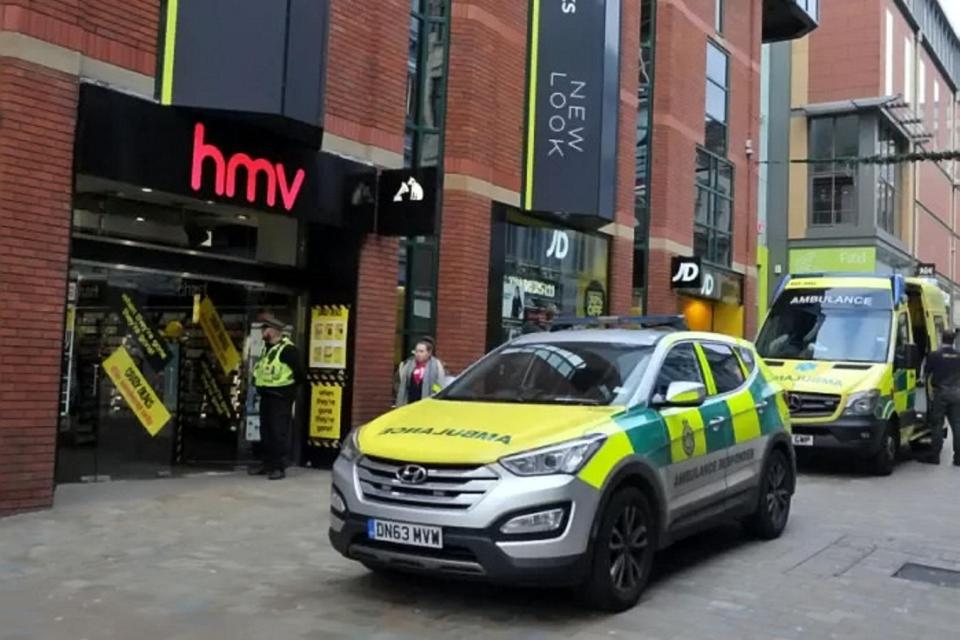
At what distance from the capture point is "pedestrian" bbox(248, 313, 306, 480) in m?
10.7

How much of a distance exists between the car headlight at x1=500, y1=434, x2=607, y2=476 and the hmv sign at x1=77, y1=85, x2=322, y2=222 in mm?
5175

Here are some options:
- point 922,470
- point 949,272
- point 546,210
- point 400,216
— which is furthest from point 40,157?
point 949,272

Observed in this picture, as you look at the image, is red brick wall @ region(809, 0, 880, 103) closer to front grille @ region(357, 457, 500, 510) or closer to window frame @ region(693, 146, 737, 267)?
window frame @ region(693, 146, 737, 267)

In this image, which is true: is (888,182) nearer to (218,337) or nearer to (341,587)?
(218,337)

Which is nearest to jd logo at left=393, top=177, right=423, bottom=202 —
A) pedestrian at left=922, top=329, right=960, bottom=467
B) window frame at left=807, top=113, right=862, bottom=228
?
pedestrian at left=922, top=329, right=960, bottom=467

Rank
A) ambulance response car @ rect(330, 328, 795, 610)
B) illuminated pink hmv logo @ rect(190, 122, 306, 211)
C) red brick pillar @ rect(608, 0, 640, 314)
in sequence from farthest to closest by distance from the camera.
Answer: red brick pillar @ rect(608, 0, 640, 314)
illuminated pink hmv logo @ rect(190, 122, 306, 211)
ambulance response car @ rect(330, 328, 795, 610)

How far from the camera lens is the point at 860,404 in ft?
39.8

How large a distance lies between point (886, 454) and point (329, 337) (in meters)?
7.43

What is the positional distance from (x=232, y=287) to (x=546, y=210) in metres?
5.22

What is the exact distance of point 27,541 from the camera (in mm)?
7176

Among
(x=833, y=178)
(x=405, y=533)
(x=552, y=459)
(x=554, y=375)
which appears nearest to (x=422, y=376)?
(x=554, y=375)

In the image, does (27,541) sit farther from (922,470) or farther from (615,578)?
(922,470)

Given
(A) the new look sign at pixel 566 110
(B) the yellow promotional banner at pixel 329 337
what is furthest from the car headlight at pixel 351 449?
(A) the new look sign at pixel 566 110

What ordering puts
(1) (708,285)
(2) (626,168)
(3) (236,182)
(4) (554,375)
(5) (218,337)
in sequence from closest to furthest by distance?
(4) (554,375), (3) (236,182), (5) (218,337), (2) (626,168), (1) (708,285)
